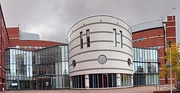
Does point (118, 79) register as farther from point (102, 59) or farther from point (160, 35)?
point (160, 35)

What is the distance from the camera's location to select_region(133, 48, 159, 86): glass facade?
176ft

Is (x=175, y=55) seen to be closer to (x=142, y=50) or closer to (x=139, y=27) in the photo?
(x=142, y=50)

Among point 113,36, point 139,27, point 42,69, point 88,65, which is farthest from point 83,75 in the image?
point 139,27

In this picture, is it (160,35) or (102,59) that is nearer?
(102,59)

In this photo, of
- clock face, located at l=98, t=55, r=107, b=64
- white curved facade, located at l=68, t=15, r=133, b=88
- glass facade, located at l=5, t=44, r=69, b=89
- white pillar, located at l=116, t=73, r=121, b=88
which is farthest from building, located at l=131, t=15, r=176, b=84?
clock face, located at l=98, t=55, r=107, b=64

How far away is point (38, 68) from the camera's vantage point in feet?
179

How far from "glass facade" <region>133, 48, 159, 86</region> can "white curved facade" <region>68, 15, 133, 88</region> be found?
36.2ft

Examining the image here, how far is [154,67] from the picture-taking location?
57.6 metres

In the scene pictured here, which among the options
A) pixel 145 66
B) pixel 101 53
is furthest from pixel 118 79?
pixel 145 66

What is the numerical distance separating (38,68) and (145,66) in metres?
24.2

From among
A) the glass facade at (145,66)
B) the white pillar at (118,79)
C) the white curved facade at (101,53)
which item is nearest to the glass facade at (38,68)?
the white curved facade at (101,53)

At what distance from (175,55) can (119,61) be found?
10.7 m

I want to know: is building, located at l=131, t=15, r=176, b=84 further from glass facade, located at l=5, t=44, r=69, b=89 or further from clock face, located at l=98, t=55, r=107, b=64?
clock face, located at l=98, t=55, r=107, b=64

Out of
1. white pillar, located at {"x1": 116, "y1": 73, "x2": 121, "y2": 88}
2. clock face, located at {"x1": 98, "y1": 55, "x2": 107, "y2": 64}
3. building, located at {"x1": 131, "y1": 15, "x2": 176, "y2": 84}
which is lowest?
white pillar, located at {"x1": 116, "y1": 73, "x2": 121, "y2": 88}
